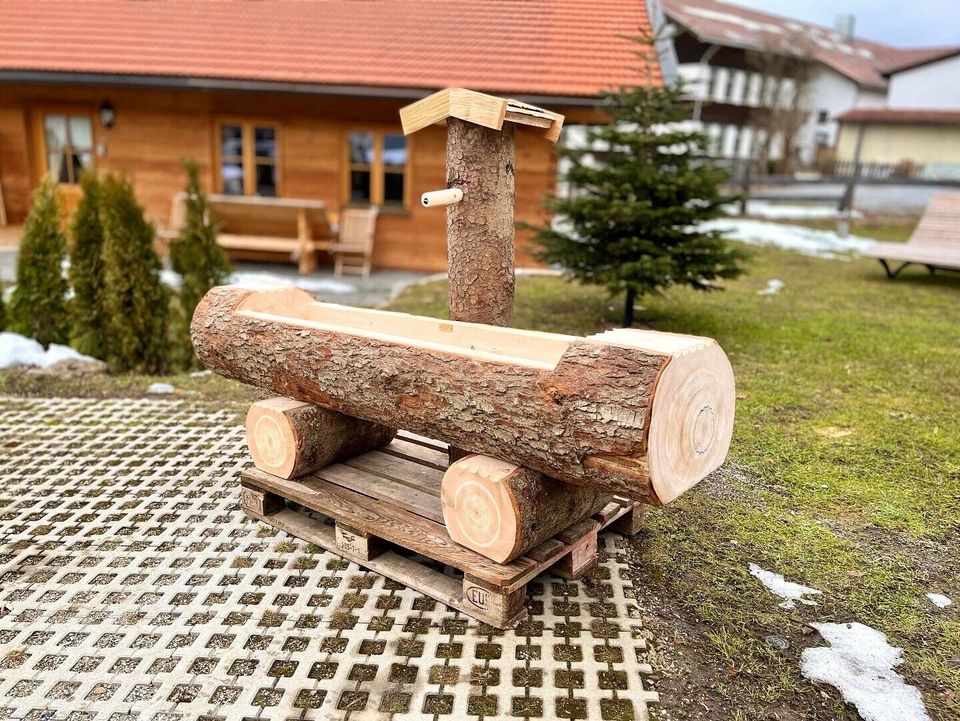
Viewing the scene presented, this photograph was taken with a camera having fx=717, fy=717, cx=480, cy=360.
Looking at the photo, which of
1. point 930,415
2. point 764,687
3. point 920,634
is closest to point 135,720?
point 764,687

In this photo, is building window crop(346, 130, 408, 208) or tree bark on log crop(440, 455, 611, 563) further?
building window crop(346, 130, 408, 208)

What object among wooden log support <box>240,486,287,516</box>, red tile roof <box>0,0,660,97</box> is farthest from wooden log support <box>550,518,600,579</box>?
red tile roof <box>0,0,660,97</box>

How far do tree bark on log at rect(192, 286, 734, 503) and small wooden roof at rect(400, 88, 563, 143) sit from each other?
942mm

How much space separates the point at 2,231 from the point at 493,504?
1196cm

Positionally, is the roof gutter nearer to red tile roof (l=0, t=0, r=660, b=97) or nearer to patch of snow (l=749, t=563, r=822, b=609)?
red tile roof (l=0, t=0, r=660, b=97)

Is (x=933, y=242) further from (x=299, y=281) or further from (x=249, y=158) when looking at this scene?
(x=249, y=158)

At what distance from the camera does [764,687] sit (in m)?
2.65

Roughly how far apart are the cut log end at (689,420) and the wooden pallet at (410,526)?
2.34ft

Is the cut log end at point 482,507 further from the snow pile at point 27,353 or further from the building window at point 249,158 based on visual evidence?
the building window at point 249,158

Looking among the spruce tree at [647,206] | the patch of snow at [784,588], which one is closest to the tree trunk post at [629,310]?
the spruce tree at [647,206]

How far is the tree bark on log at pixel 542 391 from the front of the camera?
2475mm

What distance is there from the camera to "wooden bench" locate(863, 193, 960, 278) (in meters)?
10.5

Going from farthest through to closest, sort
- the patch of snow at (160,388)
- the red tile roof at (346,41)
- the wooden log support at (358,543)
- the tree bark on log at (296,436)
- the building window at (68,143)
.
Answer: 1. the building window at (68,143)
2. the red tile roof at (346,41)
3. the patch of snow at (160,388)
4. the tree bark on log at (296,436)
5. the wooden log support at (358,543)

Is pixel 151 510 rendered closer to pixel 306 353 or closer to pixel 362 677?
pixel 306 353
